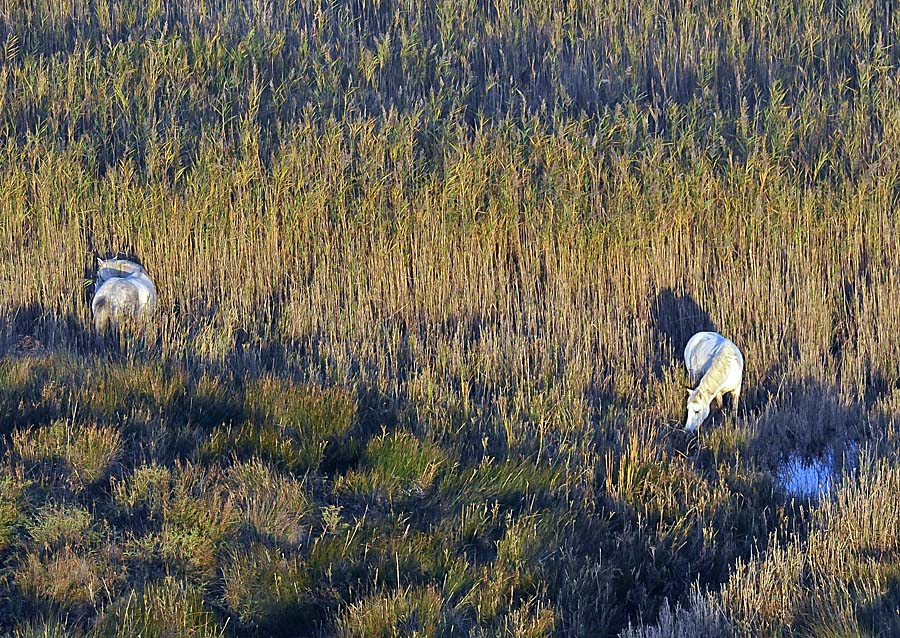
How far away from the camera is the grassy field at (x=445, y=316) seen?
3820mm

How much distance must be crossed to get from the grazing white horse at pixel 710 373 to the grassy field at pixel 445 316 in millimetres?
113

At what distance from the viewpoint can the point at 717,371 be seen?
17.6 feet

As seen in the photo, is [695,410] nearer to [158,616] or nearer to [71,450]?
[158,616]

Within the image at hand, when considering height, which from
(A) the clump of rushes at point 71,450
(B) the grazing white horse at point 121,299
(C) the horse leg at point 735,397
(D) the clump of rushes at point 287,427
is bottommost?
(C) the horse leg at point 735,397

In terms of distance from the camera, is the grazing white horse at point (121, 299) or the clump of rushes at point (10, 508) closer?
the clump of rushes at point (10, 508)

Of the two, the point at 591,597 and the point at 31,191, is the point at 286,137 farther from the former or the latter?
the point at 591,597

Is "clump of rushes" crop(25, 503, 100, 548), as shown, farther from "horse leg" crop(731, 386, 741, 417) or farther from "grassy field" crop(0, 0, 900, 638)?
"horse leg" crop(731, 386, 741, 417)

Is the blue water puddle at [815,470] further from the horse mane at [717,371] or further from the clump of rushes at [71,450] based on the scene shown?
the clump of rushes at [71,450]

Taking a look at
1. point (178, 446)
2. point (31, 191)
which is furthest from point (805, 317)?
point (31, 191)

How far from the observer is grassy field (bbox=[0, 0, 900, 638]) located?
3.82m

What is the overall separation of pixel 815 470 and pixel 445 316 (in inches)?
100

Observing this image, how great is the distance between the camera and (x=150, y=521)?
160 inches

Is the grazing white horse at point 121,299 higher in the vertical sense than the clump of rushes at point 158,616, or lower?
higher

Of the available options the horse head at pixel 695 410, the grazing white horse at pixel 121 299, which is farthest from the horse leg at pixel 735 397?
the grazing white horse at pixel 121 299
